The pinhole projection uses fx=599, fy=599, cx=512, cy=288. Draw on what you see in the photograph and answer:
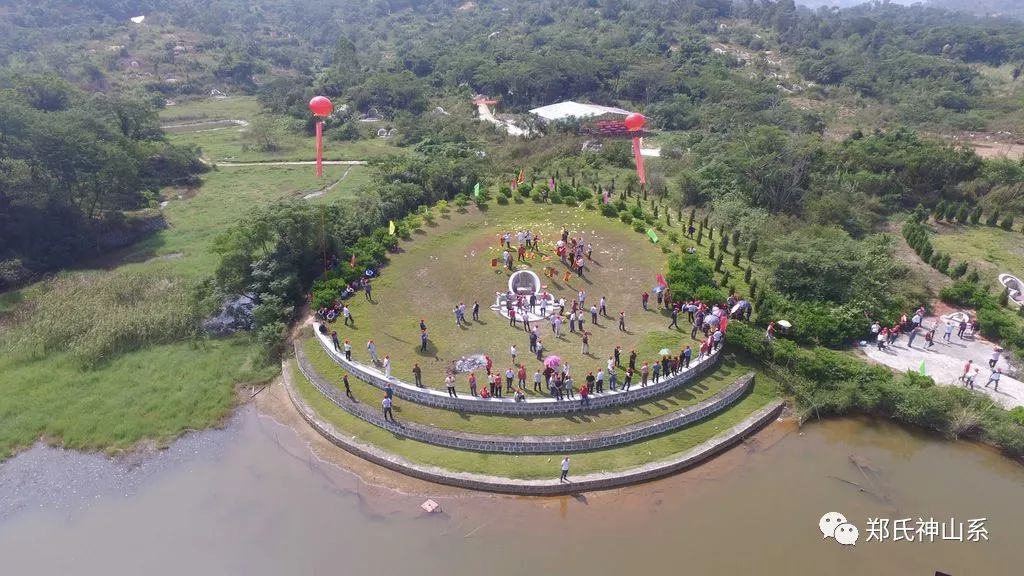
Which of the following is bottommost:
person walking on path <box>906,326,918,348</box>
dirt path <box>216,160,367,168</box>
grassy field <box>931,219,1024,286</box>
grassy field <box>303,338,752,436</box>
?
grassy field <box>303,338,752,436</box>

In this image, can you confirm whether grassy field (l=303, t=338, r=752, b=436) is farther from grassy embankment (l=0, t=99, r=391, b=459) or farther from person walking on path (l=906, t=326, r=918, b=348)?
person walking on path (l=906, t=326, r=918, b=348)

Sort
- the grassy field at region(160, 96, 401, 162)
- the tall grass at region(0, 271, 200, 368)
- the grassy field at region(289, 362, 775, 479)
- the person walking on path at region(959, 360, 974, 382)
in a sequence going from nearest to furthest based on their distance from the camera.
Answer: the grassy field at region(289, 362, 775, 479), the person walking on path at region(959, 360, 974, 382), the tall grass at region(0, 271, 200, 368), the grassy field at region(160, 96, 401, 162)

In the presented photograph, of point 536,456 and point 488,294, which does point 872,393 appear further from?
point 488,294

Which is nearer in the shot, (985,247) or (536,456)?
(536,456)

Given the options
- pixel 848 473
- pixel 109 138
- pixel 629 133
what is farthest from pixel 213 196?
pixel 848 473

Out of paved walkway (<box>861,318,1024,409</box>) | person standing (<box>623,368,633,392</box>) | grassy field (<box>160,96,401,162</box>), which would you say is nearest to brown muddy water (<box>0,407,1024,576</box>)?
paved walkway (<box>861,318,1024,409</box>)

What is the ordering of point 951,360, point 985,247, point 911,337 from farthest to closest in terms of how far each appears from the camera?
1. point 985,247
2. point 911,337
3. point 951,360

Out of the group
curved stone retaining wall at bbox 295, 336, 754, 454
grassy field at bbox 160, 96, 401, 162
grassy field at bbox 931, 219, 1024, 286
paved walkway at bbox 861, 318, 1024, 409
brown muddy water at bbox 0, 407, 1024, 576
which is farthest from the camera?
grassy field at bbox 160, 96, 401, 162

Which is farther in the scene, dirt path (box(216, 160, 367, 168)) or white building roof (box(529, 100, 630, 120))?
white building roof (box(529, 100, 630, 120))

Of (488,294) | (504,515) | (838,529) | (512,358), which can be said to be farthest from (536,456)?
(488,294)
